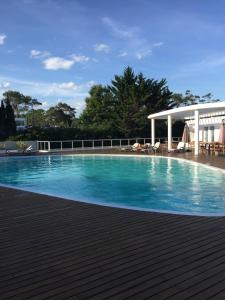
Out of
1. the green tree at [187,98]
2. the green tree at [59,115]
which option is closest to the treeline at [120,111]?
the green tree at [187,98]

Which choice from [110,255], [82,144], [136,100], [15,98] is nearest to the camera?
[110,255]

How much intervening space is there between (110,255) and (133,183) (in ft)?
28.0

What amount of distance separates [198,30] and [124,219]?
14.9 metres

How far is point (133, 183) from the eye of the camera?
12656mm

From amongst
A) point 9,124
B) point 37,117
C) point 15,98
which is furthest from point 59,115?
point 9,124

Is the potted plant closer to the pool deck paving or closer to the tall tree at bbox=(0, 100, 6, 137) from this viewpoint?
the tall tree at bbox=(0, 100, 6, 137)

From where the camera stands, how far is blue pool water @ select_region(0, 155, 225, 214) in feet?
29.8

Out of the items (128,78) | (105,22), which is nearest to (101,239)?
(105,22)

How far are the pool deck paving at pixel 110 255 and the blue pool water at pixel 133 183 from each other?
1.38 m

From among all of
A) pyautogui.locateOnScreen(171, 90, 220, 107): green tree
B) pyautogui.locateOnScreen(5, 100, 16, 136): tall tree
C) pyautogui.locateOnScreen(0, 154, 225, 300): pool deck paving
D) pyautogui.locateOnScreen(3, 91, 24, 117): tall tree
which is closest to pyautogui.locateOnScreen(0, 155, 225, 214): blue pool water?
pyautogui.locateOnScreen(0, 154, 225, 300): pool deck paving

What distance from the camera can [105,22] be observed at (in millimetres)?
17969

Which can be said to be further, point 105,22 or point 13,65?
point 13,65

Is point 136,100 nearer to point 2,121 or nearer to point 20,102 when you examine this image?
point 2,121

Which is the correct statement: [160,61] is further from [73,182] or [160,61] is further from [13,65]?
[73,182]
